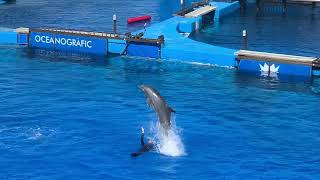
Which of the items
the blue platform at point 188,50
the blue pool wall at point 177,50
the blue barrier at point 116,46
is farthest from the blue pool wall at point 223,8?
the blue barrier at point 116,46

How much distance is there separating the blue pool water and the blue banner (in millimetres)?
1483

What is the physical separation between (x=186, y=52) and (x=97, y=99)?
998cm

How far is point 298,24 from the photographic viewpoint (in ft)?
177

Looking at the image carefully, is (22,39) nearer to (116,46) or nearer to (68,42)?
(68,42)

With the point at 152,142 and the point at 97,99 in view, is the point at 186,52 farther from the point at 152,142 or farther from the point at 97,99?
the point at 152,142

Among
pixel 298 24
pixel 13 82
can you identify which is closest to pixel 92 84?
pixel 13 82

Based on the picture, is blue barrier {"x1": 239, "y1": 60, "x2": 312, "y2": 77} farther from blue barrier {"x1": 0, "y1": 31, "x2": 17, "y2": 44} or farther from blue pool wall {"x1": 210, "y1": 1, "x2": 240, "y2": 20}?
blue pool wall {"x1": 210, "y1": 1, "x2": 240, "y2": 20}

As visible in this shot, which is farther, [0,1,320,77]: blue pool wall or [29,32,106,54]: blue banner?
[29,32,106,54]: blue banner

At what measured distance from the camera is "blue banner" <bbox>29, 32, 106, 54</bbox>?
41844 mm

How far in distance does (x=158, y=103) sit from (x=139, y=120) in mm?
6899

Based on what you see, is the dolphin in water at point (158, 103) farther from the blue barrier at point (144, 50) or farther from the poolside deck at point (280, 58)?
the blue barrier at point (144, 50)

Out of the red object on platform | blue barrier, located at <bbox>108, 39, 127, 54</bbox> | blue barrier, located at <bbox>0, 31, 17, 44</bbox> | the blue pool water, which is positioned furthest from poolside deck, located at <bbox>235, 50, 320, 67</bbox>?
blue barrier, located at <bbox>0, 31, 17, 44</bbox>

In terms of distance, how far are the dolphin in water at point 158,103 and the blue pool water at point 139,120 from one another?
1880mm

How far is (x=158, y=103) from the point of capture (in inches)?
831
